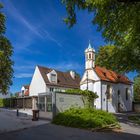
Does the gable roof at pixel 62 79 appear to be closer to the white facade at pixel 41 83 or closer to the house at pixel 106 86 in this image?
the white facade at pixel 41 83

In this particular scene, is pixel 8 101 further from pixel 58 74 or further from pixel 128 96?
pixel 128 96

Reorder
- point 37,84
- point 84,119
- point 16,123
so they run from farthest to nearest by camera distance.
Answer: point 37,84, point 16,123, point 84,119

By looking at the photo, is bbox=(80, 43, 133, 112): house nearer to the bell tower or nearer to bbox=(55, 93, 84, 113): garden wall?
the bell tower

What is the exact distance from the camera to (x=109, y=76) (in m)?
48.1

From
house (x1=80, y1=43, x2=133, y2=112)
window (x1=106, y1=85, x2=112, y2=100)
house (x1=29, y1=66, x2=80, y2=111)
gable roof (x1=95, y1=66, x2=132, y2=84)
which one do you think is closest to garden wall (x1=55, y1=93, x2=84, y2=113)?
house (x1=80, y1=43, x2=133, y2=112)

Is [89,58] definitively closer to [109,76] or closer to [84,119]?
[109,76]

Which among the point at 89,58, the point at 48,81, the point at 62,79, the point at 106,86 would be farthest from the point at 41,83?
the point at 106,86

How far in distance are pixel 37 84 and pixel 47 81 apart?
248 centimetres

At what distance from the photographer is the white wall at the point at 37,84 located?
48781mm

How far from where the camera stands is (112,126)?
773 inches

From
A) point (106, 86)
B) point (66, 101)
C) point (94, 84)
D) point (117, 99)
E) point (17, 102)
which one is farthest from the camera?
point (17, 102)

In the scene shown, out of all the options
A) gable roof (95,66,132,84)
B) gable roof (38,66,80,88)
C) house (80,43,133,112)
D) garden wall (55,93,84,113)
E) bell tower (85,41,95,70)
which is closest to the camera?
garden wall (55,93,84,113)

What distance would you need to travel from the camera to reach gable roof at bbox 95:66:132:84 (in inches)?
1805

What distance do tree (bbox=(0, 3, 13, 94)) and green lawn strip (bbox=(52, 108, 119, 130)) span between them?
5.91 meters
